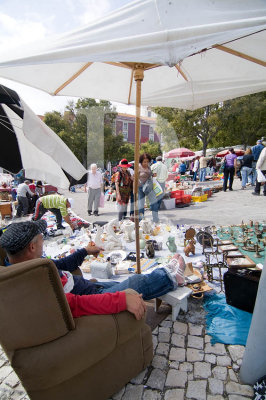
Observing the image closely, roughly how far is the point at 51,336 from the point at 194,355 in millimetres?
1327

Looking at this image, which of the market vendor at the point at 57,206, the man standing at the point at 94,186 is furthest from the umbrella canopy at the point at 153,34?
the man standing at the point at 94,186

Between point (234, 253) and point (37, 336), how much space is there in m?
2.78

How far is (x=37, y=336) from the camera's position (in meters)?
1.26

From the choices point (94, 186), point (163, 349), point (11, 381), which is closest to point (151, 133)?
point (163, 349)

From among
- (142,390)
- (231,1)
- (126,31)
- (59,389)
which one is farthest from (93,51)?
(142,390)

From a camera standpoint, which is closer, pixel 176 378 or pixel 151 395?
pixel 151 395

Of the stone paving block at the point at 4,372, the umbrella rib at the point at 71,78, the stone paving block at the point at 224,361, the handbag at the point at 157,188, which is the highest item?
the umbrella rib at the point at 71,78

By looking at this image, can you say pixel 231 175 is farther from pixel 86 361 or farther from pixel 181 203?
pixel 86 361

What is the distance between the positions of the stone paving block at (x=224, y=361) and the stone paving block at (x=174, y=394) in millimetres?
413

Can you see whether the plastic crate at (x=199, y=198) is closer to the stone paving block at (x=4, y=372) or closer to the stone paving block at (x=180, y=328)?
the stone paving block at (x=180, y=328)

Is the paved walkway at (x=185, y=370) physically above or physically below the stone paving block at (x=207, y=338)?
below

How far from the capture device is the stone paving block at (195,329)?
2216 mm

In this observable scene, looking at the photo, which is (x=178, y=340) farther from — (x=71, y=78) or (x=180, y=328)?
(x=71, y=78)

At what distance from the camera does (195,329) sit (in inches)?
89.3
